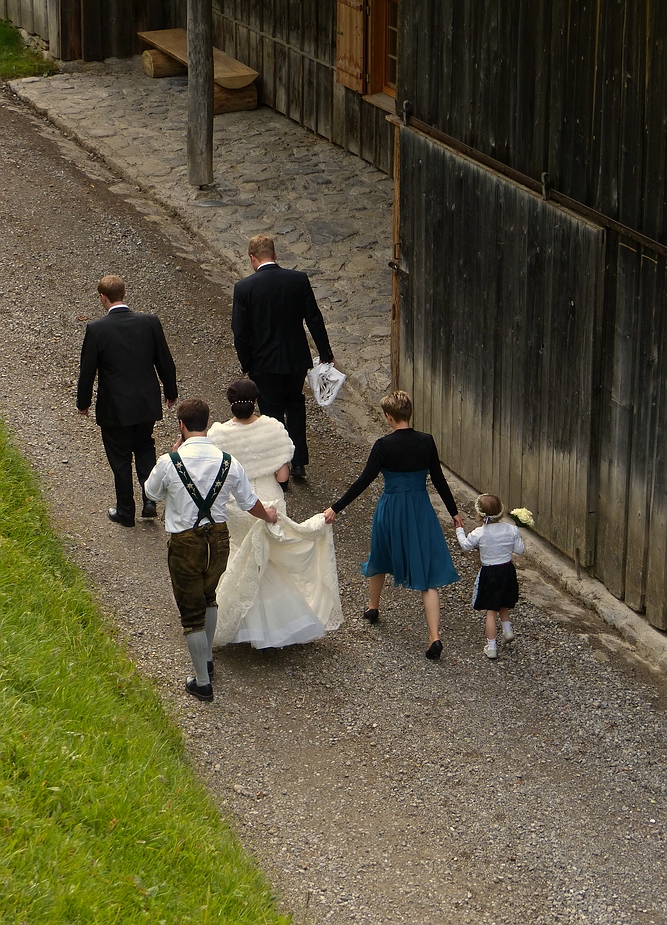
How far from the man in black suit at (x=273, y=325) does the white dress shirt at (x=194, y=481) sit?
7.90ft

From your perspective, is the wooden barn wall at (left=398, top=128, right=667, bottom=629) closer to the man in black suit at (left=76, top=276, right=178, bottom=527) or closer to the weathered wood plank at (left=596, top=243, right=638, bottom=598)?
the weathered wood plank at (left=596, top=243, right=638, bottom=598)

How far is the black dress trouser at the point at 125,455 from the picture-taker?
8547 mm

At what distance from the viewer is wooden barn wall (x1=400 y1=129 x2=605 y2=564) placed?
815cm

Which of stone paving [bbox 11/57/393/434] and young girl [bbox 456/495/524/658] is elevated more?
stone paving [bbox 11/57/393/434]

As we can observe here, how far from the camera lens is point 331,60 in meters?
15.0

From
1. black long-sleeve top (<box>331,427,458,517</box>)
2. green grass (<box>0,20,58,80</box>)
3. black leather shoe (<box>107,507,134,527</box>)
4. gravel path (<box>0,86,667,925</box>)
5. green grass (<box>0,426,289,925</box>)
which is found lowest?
gravel path (<box>0,86,667,925</box>)

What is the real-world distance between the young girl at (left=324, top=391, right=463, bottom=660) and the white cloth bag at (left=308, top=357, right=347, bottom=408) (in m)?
1.52

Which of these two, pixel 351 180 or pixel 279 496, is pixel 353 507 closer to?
pixel 279 496

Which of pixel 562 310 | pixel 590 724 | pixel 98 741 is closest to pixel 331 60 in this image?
pixel 562 310

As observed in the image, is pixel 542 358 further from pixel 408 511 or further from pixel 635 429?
pixel 408 511

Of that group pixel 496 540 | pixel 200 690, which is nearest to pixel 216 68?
pixel 496 540

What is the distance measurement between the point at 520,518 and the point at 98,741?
2.86m

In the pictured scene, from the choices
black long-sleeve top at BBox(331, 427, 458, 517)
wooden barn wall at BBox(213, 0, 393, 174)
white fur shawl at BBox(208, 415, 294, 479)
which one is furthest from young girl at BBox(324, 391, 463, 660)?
wooden barn wall at BBox(213, 0, 393, 174)

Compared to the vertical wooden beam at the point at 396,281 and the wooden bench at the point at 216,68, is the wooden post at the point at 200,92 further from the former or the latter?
the vertical wooden beam at the point at 396,281
